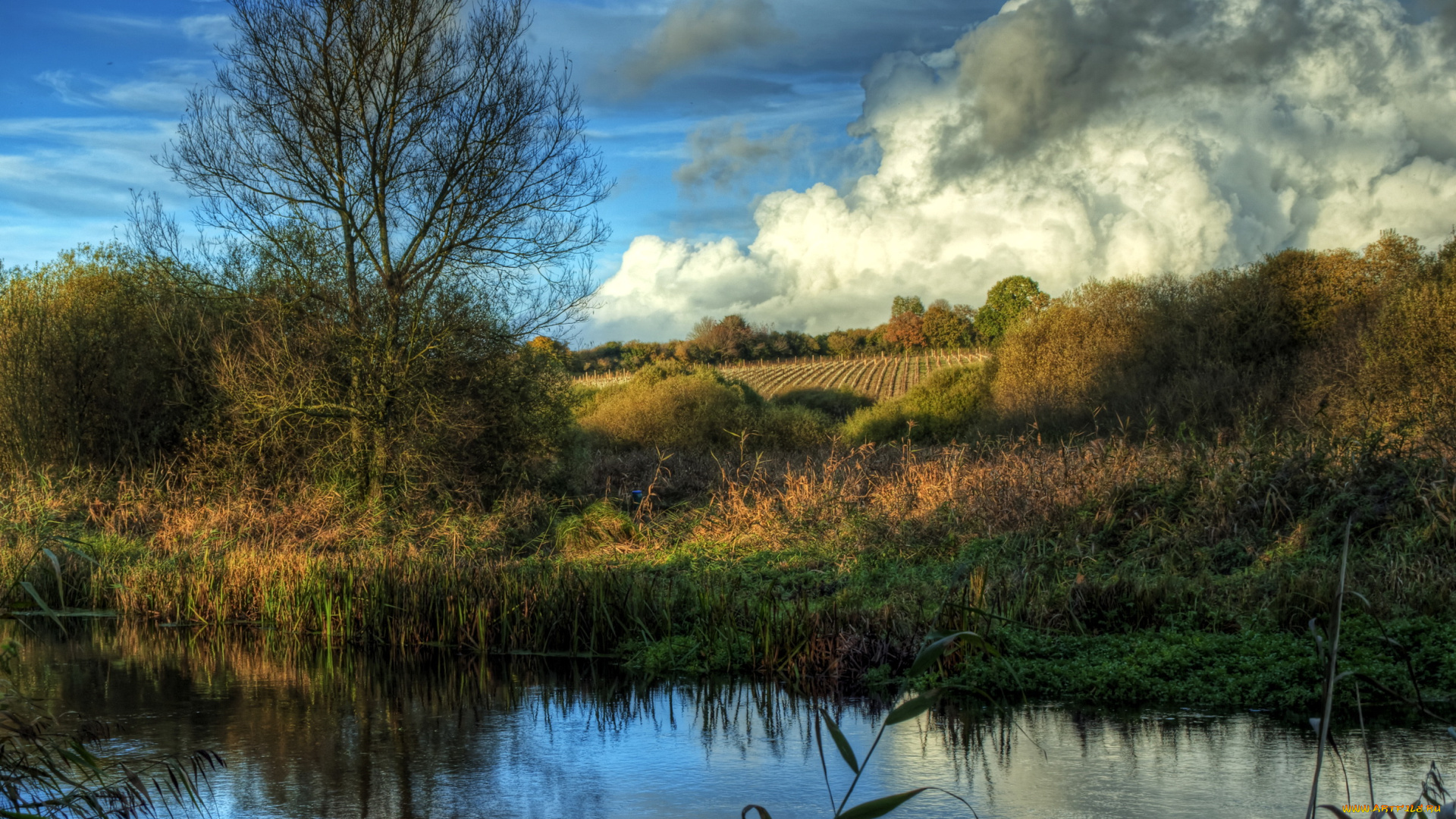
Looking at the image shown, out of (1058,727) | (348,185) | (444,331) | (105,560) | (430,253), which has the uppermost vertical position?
(348,185)

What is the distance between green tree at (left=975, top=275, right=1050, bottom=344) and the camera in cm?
7394

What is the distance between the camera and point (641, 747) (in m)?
6.77

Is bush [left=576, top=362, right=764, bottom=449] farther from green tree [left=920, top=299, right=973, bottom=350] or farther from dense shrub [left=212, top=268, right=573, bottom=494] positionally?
green tree [left=920, top=299, right=973, bottom=350]

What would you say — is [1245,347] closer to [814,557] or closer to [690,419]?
[690,419]

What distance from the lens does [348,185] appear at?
19.4 m

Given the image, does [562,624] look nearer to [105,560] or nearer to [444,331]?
[105,560]

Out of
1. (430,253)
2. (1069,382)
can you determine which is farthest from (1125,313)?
(430,253)

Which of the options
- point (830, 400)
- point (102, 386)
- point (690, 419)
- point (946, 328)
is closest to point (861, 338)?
point (946, 328)

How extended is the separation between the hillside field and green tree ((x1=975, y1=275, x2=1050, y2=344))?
5.78 meters

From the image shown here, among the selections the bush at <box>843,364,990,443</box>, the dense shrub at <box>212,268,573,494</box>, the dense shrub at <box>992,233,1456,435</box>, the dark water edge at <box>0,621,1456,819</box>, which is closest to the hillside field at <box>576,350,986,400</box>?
the bush at <box>843,364,990,443</box>

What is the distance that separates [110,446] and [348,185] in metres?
6.59

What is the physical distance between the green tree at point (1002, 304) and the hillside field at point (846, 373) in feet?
19.0

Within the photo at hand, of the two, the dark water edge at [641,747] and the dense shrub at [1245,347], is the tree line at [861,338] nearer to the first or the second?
the dense shrub at [1245,347]

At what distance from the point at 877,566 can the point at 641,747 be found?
5.98 meters
